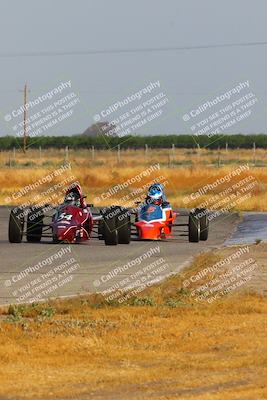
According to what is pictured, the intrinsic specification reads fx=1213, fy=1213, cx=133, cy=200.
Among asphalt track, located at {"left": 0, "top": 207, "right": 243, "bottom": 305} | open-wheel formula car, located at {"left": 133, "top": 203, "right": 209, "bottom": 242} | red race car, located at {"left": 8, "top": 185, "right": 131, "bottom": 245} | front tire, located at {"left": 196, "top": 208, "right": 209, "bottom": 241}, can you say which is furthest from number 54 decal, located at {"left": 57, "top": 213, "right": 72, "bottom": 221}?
front tire, located at {"left": 196, "top": 208, "right": 209, "bottom": 241}

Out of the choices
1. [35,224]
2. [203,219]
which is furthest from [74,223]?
[203,219]

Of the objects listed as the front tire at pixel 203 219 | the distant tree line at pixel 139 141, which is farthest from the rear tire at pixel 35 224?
the distant tree line at pixel 139 141

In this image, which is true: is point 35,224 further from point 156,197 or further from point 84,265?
point 84,265

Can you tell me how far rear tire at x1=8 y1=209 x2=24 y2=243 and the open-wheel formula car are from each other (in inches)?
110

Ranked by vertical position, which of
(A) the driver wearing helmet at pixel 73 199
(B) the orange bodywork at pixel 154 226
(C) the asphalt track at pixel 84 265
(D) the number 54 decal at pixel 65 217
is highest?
(A) the driver wearing helmet at pixel 73 199

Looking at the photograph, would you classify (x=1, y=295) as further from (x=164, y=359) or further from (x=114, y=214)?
(x=114, y=214)

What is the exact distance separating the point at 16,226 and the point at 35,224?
2.22ft

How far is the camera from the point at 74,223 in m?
28.8

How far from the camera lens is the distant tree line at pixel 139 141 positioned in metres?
120

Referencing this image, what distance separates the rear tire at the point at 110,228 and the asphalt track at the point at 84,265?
0.65 feet

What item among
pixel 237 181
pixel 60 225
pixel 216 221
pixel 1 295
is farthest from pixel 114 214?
pixel 237 181

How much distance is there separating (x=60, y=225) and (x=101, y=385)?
17.4m

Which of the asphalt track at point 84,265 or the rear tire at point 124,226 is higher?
the rear tire at point 124,226

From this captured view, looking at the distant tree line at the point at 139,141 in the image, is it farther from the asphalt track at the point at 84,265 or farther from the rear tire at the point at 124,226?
the asphalt track at the point at 84,265
